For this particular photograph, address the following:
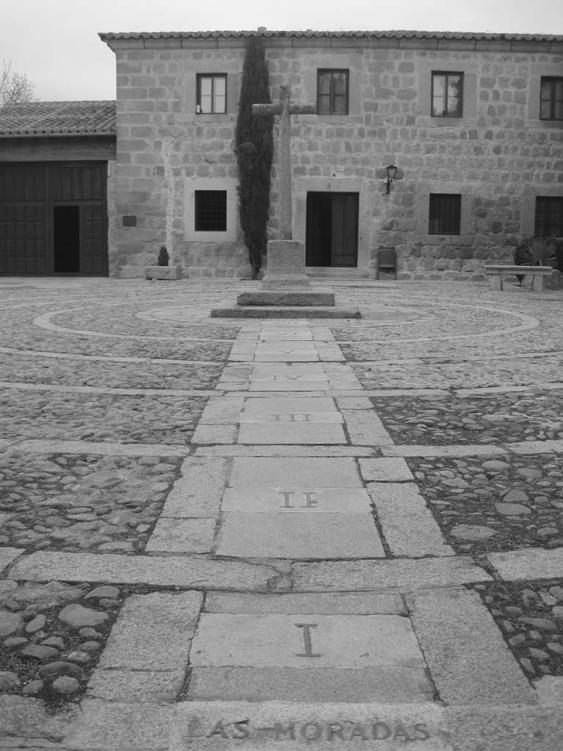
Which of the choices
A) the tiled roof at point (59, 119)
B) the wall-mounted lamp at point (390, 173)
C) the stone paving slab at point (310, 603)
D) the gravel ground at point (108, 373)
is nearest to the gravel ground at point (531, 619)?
the stone paving slab at point (310, 603)

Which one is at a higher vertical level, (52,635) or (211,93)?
(211,93)

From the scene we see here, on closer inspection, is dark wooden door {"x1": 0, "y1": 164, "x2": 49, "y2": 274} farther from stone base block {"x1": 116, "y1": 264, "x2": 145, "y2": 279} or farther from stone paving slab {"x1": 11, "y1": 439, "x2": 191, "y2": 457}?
stone paving slab {"x1": 11, "y1": 439, "x2": 191, "y2": 457}

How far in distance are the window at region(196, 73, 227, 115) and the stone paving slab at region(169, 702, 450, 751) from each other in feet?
66.1

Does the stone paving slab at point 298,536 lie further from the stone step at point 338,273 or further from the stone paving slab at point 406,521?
the stone step at point 338,273

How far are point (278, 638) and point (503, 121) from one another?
67.1ft

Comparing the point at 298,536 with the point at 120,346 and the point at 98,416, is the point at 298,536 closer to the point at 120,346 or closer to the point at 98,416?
the point at 98,416

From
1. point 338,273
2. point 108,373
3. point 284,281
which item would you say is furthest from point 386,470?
point 338,273

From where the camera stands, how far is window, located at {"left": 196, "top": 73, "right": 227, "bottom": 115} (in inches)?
814

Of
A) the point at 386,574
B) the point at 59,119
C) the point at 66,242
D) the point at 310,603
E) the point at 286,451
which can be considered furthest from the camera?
the point at 66,242

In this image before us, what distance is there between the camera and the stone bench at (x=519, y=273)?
55.6ft

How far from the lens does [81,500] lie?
352 centimetres

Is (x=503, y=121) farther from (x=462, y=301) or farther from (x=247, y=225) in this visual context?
(x=462, y=301)

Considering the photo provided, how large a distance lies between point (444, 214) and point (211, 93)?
6.54 meters

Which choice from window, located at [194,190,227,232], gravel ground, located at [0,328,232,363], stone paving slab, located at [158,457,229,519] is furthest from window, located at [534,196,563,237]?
stone paving slab, located at [158,457,229,519]
